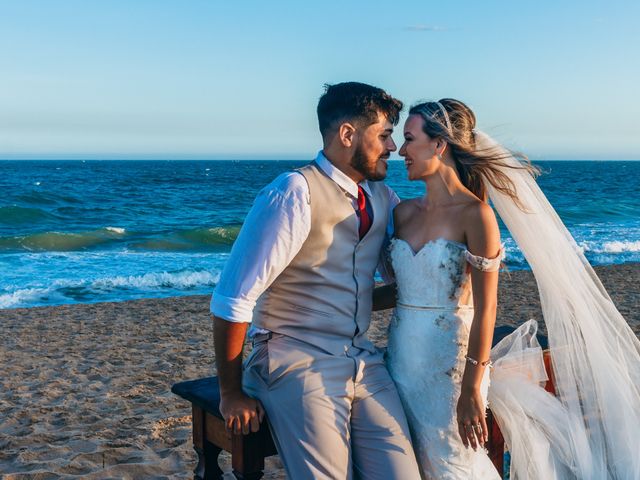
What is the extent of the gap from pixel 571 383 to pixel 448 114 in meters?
1.42

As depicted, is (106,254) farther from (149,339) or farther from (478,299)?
(478,299)

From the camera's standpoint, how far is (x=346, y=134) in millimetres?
3121

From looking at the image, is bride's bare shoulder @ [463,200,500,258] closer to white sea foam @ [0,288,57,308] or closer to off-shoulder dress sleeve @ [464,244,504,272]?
off-shoulder dress sleeve @ [464,244,504,272]

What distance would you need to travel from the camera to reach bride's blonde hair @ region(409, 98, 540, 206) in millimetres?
3184

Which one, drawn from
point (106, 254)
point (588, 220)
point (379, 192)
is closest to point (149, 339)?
point (379, 192)

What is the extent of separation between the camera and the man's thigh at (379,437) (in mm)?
2834

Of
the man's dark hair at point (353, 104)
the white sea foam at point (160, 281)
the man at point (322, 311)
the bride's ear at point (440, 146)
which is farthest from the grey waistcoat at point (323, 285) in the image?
the white sea foam at point (160, 281)

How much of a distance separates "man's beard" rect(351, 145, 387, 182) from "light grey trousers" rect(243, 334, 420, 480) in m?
0.73

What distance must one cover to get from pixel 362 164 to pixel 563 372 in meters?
1.43

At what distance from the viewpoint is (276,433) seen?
113 inches

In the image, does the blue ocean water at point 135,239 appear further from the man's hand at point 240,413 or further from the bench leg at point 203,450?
the bench leg at point 203,450

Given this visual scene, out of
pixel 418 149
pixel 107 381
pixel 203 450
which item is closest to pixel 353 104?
pixel 418 149

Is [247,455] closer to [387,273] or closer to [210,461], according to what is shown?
[210,461]

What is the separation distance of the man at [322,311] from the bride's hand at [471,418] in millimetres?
239
